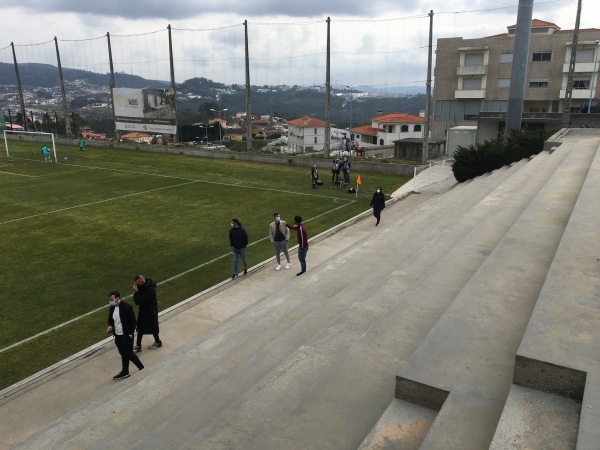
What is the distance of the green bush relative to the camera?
23344 millimetres

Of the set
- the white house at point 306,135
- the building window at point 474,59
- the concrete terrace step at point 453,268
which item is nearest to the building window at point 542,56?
the building window at point 474,59

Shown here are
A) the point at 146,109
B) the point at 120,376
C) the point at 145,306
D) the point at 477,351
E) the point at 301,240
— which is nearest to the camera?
the point at 477,351

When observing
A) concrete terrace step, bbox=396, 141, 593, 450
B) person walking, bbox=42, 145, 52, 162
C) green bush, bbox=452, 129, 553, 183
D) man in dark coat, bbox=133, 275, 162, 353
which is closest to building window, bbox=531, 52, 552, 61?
green bush, bbox=452, 129, 553, 183

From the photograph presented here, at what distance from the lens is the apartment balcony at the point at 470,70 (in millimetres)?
54938

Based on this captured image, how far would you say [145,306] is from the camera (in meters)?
8.44

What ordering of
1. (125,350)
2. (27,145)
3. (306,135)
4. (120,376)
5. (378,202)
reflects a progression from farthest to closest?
(306,135) < (27,145) < (378,202) < (120,376) < (125,350)

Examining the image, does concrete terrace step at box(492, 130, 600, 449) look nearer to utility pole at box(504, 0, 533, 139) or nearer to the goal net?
utility pole at box(504, 0, 533, 139)

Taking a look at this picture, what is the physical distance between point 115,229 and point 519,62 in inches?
873

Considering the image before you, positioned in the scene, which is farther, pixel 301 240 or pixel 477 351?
pixel 301 240

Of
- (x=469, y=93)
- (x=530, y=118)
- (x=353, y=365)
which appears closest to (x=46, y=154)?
(x=530, y=118)

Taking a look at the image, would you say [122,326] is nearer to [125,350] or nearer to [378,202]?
[125,350]

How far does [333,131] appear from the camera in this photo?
13850 cm

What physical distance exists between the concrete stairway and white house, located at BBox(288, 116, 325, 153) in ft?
295

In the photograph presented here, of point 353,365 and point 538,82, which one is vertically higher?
point 538,82
